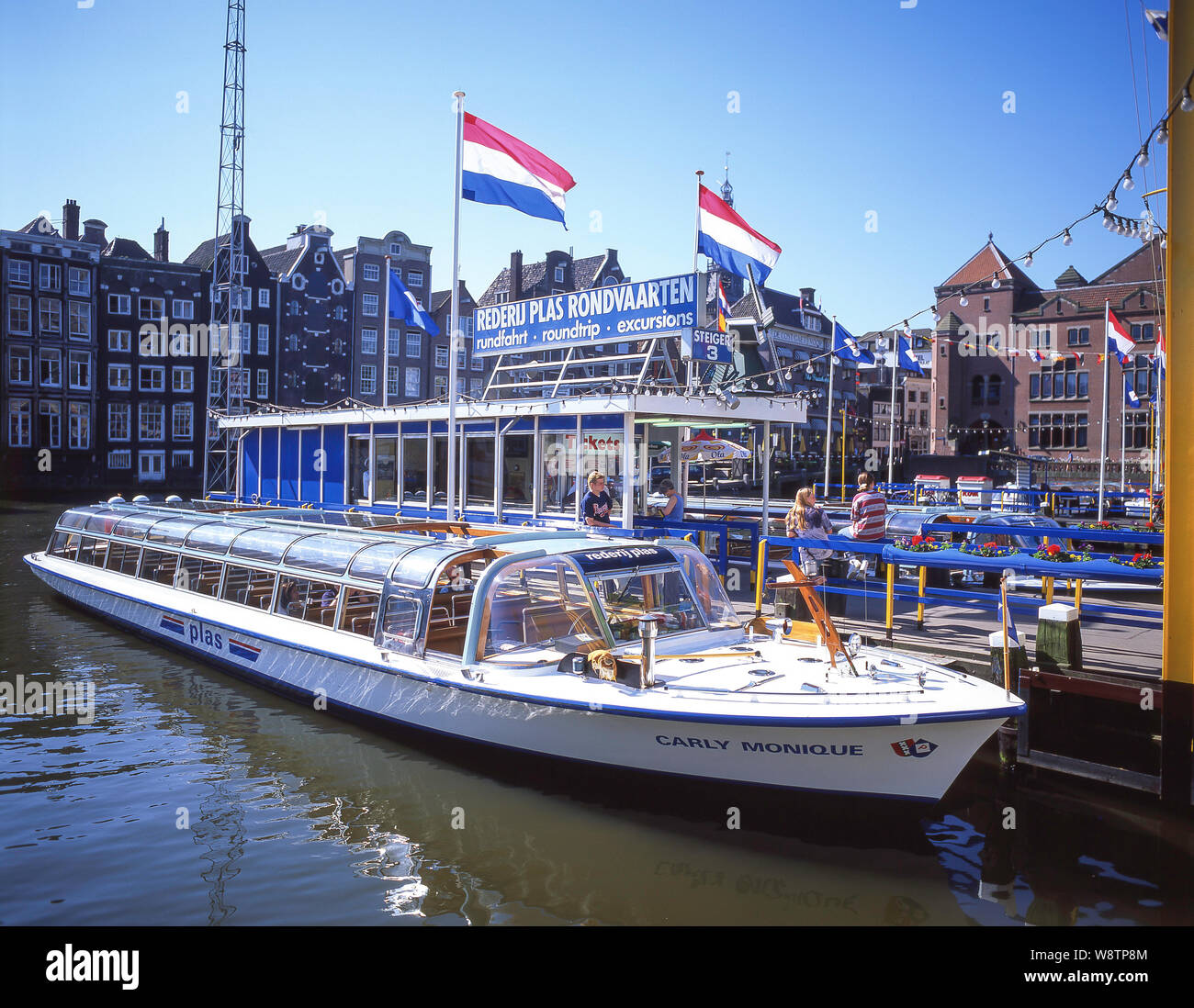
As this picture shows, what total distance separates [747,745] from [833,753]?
0.71 meters

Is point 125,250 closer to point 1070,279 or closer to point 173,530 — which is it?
point 173,530

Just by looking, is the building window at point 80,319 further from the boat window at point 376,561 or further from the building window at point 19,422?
the boat window at point 376,561

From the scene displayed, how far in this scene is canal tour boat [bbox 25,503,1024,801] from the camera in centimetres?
780

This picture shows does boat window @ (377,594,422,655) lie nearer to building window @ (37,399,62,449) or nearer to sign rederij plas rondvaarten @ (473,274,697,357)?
Result: sign rederij plas rondvaarten @ (473,274,697,357)

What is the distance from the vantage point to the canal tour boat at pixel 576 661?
7801mm

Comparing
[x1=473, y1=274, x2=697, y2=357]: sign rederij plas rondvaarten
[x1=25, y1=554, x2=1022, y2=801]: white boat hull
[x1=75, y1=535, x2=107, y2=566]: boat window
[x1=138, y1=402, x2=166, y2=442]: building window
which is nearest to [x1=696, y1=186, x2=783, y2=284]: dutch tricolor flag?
[x1=473, y1=274, x2=697, y2=357]: sign rederij plas rondvaarten

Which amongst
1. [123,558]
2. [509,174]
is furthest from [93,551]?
[509,174]

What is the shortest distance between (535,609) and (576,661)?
3.71 ft

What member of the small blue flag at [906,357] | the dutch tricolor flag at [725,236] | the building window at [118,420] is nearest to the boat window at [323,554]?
the dutch tricolor flag at [725,236]

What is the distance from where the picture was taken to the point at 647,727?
831cm

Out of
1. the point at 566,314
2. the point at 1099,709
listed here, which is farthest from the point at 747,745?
the point at 566,314

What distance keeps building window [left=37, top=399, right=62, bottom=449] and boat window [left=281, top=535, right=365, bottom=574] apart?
155 ft

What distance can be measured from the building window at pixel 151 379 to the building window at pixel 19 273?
708cm
